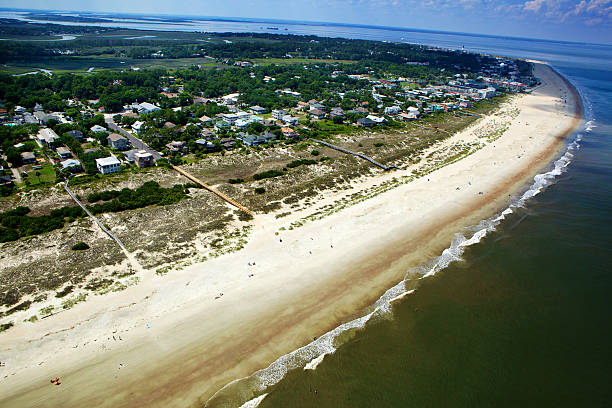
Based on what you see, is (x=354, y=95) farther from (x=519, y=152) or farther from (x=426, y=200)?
(x=426, y=200)

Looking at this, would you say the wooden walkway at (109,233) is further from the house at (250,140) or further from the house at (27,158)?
the house at (250,140)

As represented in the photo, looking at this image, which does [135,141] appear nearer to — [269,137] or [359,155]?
[269,137]

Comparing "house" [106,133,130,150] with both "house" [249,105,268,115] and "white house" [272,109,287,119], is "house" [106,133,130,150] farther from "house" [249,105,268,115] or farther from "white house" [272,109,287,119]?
"house" [249,105,268,115]

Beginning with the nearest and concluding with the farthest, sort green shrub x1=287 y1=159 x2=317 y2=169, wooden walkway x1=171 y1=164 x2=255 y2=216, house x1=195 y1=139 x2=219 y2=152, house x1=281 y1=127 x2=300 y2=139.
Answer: wooden walkway x1=171 y1=164 x2=255 y2=216, green shrub x1=287 y1=159 x2=317 y2=169, house x1=195 y1=139 x2=219 y2=152, house x1=281 y1=127 x2=300 y2=139

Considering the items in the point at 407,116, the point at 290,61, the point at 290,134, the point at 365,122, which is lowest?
the point at 290,134

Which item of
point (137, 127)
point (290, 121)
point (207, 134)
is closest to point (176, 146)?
point (207, 134)

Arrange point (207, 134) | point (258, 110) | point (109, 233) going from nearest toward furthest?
point (109, 233) → point (207, 134) → point (258, 110)

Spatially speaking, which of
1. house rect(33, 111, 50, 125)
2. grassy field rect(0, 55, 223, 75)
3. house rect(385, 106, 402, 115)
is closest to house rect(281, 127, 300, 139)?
house rect(385, 106, 402, 115)

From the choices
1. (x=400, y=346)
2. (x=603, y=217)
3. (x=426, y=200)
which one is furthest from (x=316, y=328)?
(x=603, y=217)
